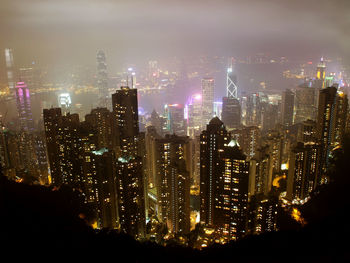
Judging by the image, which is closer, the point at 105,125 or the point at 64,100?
the point at 105,125

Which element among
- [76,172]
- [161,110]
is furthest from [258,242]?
[161,110]

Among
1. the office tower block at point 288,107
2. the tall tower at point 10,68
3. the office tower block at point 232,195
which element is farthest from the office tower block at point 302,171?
the tall tower at point 10,68

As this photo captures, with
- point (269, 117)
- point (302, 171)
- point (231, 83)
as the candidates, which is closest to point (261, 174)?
point (302, 171)

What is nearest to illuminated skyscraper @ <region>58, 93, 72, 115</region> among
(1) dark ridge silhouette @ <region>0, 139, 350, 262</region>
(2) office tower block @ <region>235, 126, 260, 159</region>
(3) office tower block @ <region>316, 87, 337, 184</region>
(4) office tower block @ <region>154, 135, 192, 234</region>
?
(4) office tower block @ <region>154, 135, 192, 234</region>

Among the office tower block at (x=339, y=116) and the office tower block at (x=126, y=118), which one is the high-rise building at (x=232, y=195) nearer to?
the office tower block at (x=126, y=118)

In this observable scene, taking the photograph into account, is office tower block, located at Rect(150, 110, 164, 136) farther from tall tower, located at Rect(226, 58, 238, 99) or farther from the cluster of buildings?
tall tower, located at Rect(226, 58, 238, 99)

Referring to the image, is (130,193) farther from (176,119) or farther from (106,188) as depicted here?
(176,119)
